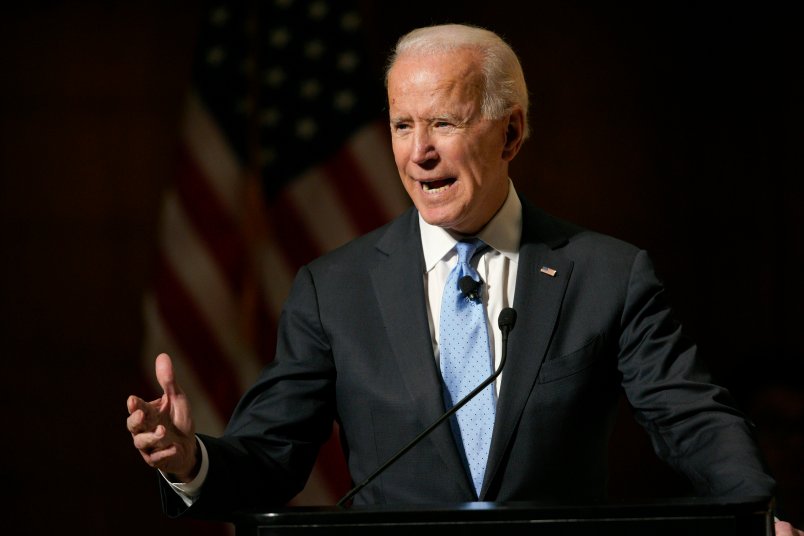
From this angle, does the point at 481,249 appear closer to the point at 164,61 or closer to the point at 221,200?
the point at 221,200

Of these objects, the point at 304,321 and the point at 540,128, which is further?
the point at 540,128

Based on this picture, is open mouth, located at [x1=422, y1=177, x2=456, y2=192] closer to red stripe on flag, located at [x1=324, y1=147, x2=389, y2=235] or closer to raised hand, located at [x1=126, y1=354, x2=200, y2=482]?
raised hand, located at [x1=126, y1=354, x2=200, y2=482]

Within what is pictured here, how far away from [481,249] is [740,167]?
237 cm

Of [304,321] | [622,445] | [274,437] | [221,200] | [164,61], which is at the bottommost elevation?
[622,445]

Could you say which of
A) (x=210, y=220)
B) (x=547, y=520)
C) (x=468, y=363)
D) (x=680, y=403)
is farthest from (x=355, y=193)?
(x=547, y=520)

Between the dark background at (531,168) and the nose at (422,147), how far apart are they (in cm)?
223

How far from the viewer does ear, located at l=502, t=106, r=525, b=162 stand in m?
2.38

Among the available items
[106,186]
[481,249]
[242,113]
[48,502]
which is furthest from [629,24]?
[48,502]

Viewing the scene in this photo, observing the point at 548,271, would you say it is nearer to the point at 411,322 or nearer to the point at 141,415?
the point at 411,322

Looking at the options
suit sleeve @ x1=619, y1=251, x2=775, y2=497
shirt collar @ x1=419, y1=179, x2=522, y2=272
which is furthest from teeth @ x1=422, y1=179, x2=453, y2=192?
suit sleeve @ x1=619, y1=251, x2=775, y2=497

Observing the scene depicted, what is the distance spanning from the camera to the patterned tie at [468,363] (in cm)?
219

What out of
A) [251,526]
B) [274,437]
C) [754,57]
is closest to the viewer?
[251,526]

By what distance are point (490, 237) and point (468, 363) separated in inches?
10.8

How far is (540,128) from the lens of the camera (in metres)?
4.46
